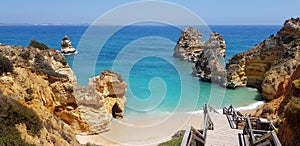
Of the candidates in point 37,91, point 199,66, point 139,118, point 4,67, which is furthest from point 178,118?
point 199,66

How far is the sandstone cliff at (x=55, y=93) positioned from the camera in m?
11.9

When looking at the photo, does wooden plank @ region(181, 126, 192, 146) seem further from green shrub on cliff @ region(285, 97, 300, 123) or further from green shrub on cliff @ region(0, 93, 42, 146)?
green shrub on cliff @ region(0, 93, 42, 146)

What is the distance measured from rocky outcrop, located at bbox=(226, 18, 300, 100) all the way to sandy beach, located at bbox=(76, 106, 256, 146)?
945 centimetres

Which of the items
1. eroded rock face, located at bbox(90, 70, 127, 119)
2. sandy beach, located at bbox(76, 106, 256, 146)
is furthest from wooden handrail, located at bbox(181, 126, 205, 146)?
eroded rock face, located at bbox(90, 70, 127, 119)

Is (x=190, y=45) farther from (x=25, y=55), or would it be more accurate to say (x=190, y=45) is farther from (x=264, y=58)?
(x=25, y=55)

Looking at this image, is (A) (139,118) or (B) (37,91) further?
(A) (139,118)

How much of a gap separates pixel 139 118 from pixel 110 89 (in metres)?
3.64

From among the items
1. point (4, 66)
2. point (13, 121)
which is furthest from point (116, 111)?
point (13, 121)

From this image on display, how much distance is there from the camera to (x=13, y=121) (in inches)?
336

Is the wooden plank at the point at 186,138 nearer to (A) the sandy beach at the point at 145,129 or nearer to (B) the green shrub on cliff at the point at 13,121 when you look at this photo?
(B) the green shrub on cliff at the point at 13,121

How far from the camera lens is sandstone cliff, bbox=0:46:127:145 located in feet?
39.0

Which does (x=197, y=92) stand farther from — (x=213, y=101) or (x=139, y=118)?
(x=139, y=118)

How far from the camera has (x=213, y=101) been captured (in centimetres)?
3089

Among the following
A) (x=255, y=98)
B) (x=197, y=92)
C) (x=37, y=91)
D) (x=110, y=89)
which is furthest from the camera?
(x=197, y=92)
